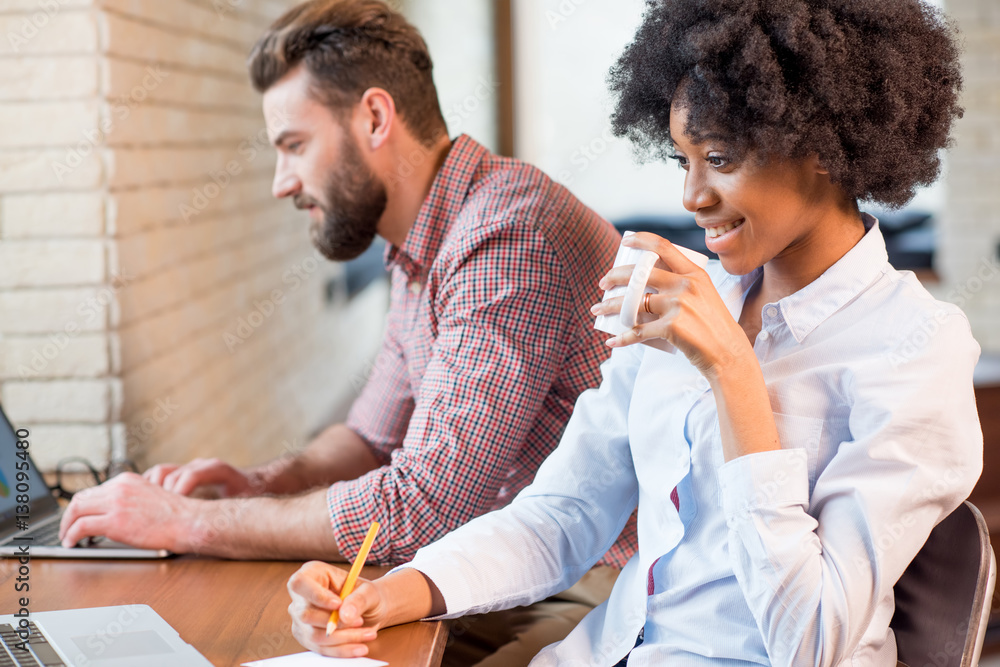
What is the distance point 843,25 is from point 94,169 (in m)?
1.26

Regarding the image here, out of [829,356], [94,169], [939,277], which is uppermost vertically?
[94,169]

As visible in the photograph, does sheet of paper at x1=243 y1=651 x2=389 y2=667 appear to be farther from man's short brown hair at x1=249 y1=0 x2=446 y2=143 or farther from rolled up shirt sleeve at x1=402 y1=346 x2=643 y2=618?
man's short brown hair at x1=249 y1=0 x2=446 y2=143

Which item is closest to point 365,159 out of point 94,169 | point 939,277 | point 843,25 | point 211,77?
point 94,169

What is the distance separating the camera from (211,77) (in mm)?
2297

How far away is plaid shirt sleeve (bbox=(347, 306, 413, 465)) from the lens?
5.85 ft

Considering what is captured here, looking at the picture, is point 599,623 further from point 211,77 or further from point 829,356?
point 211,77

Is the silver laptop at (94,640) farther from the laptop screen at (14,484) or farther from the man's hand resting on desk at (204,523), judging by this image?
the laptop screen at (14,484)

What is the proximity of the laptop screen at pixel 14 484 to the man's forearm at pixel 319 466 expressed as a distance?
337 mm

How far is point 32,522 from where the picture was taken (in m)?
1.39

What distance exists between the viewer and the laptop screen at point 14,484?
1366 mm

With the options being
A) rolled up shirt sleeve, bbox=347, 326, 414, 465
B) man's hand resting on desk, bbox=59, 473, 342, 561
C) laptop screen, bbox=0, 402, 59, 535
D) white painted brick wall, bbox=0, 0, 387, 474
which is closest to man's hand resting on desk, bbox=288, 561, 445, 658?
man's hand resting on desk, bbox=59, 473, 342, 561

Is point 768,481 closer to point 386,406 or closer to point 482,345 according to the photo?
point 482,345

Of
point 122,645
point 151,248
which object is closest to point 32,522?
point 122,645

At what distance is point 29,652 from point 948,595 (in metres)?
0.92
